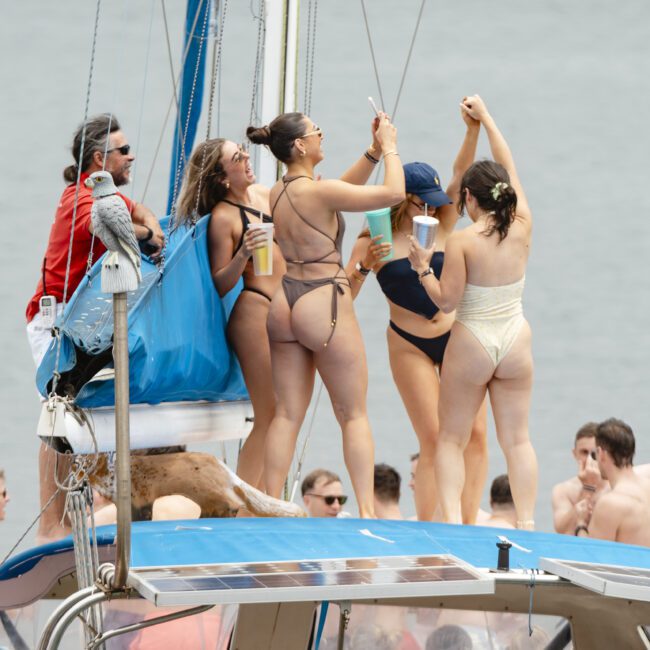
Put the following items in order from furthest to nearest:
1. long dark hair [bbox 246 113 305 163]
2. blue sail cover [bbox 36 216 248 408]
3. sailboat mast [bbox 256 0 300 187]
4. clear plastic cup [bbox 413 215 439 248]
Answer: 1. sailboat mast [bbox 256 0 300 187]
2. long dark hair [bbox 246 113 305 163]
3. clear plastic cup [bbox 413 215 439 248]
4. blue sail cover [bbox 36 216 248 408]

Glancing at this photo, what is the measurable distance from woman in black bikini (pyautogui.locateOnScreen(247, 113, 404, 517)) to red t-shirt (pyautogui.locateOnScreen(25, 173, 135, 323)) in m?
0.61

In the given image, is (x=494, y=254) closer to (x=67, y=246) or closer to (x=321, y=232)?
(x=321, y=232)

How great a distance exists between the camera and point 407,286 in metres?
5.56

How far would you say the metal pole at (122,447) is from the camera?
124 inches

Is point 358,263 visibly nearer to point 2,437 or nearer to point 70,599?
point 70,599

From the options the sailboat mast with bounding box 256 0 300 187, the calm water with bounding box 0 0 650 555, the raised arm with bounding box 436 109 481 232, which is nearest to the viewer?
the raised arm with bounding box 436 109 481 232

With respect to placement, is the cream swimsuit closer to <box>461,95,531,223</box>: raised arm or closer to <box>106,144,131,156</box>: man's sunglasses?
<box>461,95,531,223</box>: raised arm

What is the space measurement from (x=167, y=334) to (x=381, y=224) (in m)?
0.88

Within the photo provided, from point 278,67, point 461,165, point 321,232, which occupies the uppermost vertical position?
point 278,67

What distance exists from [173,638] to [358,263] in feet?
6.57

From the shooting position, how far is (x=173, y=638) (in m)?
4.04

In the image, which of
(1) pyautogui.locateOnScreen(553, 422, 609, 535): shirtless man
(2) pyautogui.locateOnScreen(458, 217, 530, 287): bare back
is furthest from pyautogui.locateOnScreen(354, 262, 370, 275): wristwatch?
(1) pyautogui.locateOnScreen(553, 422, 609, 535): shirtless man

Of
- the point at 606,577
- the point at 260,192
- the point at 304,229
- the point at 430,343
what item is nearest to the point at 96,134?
the point at 260,192

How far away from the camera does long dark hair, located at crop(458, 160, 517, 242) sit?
200 inches
